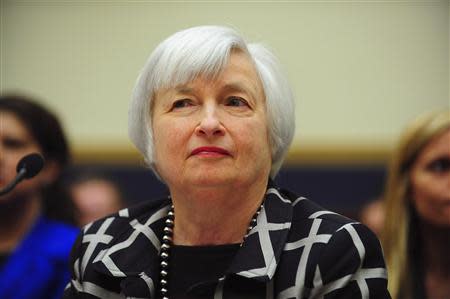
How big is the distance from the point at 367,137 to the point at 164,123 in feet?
12.4

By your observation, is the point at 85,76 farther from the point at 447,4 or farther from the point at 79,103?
the point at 447,4

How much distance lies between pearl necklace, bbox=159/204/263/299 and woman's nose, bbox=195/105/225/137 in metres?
0.23

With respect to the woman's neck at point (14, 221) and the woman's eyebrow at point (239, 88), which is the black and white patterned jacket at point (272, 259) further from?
the woman's neck at point (14, 221)

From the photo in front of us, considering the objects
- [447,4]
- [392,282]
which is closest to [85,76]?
[447,4]

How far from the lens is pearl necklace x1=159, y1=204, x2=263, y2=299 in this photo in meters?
1.82

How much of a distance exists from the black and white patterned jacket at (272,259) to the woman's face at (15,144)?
683 millimetres

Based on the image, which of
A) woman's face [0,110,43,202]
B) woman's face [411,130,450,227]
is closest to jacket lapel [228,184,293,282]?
woman's face [411,130,450,227]

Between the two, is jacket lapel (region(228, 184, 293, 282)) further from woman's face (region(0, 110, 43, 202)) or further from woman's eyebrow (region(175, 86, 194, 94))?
woman's face (region(0, 110, 43, 202))

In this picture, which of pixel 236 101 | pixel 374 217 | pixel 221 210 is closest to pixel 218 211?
pixel 221 210

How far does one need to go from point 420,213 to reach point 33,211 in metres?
1.28

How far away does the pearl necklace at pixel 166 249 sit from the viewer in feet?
5.96

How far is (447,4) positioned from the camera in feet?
16.7

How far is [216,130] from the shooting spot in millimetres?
1738

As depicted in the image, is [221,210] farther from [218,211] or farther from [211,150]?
[211,150]
